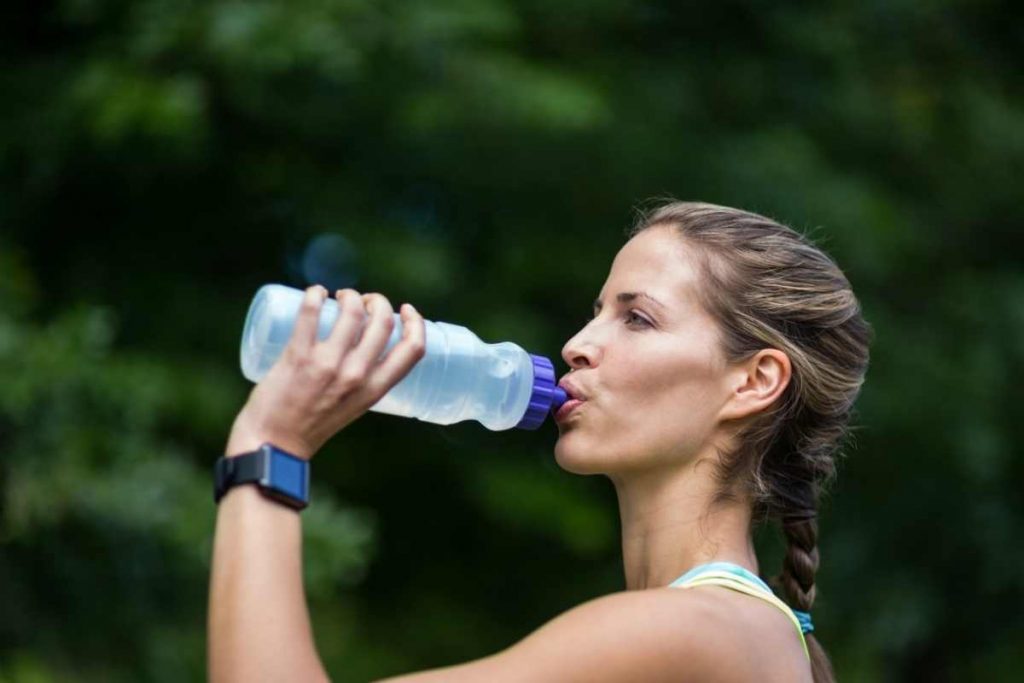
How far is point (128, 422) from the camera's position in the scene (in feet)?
19.8

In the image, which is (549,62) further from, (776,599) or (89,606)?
(776,599)

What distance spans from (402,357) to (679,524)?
0.72m

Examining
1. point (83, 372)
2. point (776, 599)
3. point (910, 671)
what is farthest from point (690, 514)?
point (910, 671)

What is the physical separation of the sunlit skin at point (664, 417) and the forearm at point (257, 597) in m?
0.73

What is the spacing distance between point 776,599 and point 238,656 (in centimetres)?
96

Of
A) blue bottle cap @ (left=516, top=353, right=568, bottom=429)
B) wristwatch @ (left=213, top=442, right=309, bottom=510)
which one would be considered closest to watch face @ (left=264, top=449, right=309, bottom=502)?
wristwatch @ (left=213, top=442, right=309, bottom=510)

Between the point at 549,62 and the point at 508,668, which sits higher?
the point at 549,62

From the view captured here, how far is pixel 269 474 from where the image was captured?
2152mm

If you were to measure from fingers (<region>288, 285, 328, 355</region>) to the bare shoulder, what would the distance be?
19.1 inches

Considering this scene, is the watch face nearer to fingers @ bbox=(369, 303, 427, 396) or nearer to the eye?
fingers @ bbox=(369, 303, 427, 396)

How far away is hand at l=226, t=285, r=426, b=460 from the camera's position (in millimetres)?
2205

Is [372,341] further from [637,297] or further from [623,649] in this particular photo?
[637,297]

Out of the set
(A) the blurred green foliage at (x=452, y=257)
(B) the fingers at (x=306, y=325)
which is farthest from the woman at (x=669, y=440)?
(A) the blurred green foliage at (x=452, y=257)

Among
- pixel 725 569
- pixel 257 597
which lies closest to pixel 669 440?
pixel 725 569
